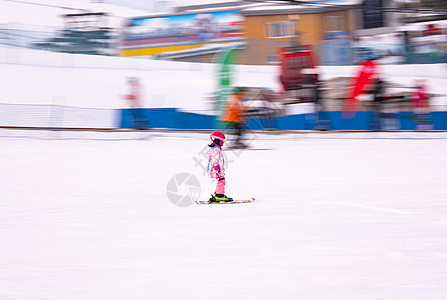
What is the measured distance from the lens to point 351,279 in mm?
5297

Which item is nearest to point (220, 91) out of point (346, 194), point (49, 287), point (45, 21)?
point (346, 194)

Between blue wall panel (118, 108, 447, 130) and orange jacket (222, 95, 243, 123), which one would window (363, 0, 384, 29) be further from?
orange jacket (222, 95, 243, 123)

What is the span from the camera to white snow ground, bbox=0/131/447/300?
517 centimetres

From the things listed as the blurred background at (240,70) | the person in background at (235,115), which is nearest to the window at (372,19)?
the blurred background at (240,70)

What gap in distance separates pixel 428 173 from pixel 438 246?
615 centimetres

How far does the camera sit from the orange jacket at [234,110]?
15.3 meters

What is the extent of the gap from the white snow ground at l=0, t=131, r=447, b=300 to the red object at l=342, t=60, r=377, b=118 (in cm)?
564

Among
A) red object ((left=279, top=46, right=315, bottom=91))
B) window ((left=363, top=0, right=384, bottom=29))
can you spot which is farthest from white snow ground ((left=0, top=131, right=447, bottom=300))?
window ((left=363, top=0, right=384, bottom=29))

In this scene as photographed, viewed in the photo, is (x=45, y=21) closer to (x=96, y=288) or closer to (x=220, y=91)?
(x=220, y=91)

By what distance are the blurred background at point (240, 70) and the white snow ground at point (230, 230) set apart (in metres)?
4.24

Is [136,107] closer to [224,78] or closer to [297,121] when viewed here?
[224,78]

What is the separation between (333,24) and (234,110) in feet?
77.3

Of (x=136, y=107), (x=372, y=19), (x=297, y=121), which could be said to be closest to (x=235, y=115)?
(x=297, y=121)

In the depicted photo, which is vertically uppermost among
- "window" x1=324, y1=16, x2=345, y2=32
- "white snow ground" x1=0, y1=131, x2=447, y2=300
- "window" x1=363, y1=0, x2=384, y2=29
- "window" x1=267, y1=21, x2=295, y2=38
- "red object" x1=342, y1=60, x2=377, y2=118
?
"window" x1=363, y1=0, x2=384, y2=29
